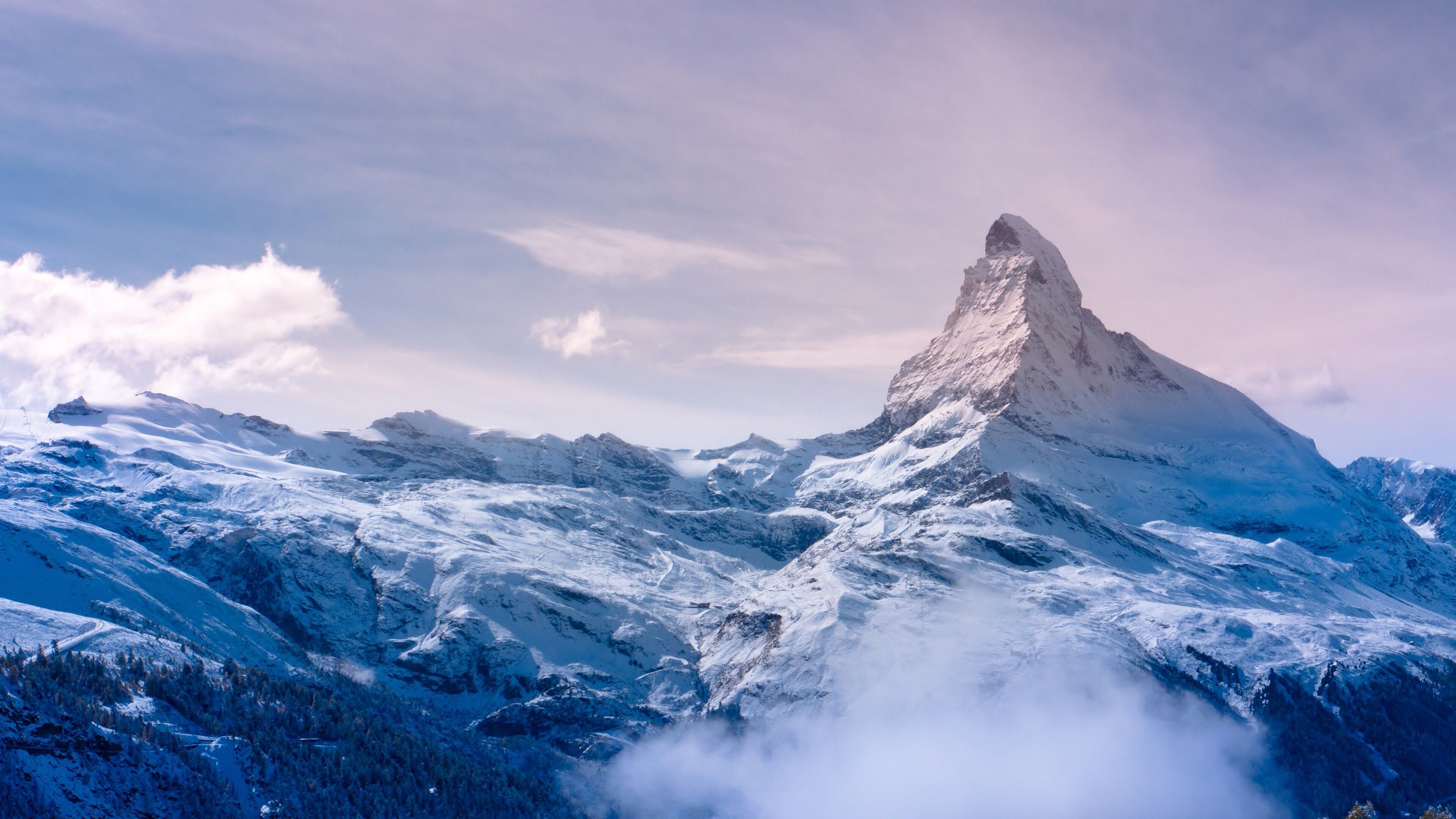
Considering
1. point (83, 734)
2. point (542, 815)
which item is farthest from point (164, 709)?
point (542, 815)

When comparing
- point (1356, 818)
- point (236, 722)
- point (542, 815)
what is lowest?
point (542, 815)

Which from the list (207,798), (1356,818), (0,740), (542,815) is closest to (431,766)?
(542,815)

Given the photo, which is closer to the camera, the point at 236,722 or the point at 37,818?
the point at 37,818

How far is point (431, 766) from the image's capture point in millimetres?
183125

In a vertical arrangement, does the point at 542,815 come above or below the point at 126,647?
below

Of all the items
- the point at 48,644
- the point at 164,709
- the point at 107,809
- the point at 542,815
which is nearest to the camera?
the point at 107,809

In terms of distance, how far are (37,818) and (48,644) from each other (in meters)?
66.8

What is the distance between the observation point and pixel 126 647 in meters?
184

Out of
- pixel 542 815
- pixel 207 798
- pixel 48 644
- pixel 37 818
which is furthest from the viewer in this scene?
pixel 542 815

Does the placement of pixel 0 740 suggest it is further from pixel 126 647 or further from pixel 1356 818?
pixel 1356 818

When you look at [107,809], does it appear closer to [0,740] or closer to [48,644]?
[0,740]

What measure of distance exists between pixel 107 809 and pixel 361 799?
38.5 metres

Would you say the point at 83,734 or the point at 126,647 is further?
the point at 126,647

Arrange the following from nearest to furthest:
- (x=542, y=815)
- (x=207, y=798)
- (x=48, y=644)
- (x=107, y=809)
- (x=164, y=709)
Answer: (x=107, y=809)
(x=207, y=798)
(x=164, y=709)
(x=48, y=644)
(x=542, y=815)
